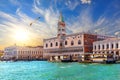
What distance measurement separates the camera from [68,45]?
170 ft

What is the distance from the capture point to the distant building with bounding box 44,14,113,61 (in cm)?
4722

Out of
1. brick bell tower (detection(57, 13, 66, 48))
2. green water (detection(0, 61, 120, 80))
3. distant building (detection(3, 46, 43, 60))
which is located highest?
brick bell tower (detection(57, 13, 66, 48))

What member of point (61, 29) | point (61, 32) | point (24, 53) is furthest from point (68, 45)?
point (24, 53)

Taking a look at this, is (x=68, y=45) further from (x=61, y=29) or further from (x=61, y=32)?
(x=61, y=29)

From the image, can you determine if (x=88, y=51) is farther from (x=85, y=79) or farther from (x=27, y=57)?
(x=85, y=79)

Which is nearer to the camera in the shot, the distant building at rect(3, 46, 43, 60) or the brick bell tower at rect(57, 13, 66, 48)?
the brick bell tower at rect(57, 13, 66, 48)

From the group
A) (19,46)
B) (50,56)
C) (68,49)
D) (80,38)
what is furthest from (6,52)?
(80,38)

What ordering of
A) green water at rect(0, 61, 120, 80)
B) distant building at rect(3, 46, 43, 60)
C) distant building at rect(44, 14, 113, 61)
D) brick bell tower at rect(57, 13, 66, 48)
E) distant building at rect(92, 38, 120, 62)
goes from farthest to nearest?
distant building at rect(3, 46, 43, 60) < brick bell tower at rect(57, 13, 66, 48) < distant building at rect(44, 14, 113, 61) < distant building at rect(92, 38, 120, 62) < green water at rect(0, 61, 120, 80)

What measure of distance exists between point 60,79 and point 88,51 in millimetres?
32896

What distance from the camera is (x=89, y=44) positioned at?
48.1 m

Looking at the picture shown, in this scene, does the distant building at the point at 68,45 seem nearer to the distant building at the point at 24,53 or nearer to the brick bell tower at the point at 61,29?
the brick bell tower at the point at 61,29

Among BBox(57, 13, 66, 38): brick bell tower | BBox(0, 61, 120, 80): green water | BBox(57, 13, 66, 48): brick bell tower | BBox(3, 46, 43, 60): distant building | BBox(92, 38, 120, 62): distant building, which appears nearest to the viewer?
BBox(0, 61, 120, 80): green water

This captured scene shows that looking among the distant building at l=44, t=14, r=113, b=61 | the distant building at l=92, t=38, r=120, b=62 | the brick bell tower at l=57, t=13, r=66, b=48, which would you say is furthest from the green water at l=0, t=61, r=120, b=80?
the brick bell tower at l=57, t=13, r=66, b=48

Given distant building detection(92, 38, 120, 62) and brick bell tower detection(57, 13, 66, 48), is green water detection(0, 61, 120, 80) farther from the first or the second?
brick bell tower detection(57, 13, 66, 48)
